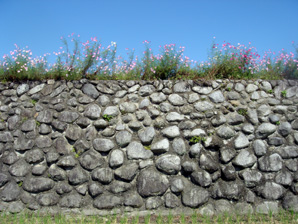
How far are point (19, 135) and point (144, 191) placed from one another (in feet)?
8.18

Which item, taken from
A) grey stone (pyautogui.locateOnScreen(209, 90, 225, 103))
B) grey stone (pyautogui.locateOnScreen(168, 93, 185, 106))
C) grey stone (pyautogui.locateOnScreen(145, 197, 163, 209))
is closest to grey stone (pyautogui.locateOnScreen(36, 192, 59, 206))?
grey stone (pyautogui.locateOnScreen(145, 197, 163, 209))

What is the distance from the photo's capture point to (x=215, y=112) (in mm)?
5309

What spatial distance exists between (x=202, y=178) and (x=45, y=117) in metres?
2.96

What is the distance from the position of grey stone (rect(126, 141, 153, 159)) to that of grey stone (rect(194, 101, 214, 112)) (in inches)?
45.6

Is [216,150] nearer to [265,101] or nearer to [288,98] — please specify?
[265,101]

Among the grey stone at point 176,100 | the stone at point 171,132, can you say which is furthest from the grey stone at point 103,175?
the grey stone at point 176,100

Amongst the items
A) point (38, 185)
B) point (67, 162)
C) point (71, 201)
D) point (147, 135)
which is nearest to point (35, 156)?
point (38, 185)

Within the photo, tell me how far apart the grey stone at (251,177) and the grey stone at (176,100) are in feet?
5.22

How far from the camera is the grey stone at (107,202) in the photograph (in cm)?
493

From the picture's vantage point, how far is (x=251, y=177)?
5.04 meters

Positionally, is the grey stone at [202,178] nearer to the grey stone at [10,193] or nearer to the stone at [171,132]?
the stone at [171,132]

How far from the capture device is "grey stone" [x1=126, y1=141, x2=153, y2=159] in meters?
5.09

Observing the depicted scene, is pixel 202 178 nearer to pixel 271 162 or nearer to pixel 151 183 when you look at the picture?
pixel 151 183

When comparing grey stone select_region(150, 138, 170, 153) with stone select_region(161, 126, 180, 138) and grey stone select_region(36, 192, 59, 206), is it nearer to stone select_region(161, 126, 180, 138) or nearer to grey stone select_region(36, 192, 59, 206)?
stone select_region(161, 126, 180, 138)
